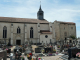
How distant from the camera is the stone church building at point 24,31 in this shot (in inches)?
1139

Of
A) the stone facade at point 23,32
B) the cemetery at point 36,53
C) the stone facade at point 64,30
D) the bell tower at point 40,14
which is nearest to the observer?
the cemetery at point 36,53

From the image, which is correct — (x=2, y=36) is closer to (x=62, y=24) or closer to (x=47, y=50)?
(x=47, y=50)

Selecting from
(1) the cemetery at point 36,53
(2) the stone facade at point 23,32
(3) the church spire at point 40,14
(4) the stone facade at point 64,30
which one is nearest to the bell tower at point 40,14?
(3) the church spire at point 40,14

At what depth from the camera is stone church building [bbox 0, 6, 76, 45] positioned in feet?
94.9

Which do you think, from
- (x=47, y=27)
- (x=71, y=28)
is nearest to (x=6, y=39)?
(x=47, y=27)

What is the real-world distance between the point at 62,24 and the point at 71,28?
4378 mm

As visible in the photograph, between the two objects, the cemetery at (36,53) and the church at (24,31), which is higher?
the church at (24,31)

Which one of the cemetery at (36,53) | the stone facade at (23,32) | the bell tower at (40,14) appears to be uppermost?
the bell tower at (40,14)

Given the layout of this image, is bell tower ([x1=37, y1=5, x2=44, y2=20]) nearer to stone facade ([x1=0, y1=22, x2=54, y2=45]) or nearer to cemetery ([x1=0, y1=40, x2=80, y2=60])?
stone facade ([x1=0, y1=22, x2=54, y2=45])

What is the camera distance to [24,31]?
30422mm

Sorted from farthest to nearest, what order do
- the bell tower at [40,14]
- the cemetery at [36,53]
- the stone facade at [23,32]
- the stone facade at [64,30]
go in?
the stone facade at [64,30] < the bell tower at [40,14] < the stone facade at [23,32] < the cemetery at [36,53]

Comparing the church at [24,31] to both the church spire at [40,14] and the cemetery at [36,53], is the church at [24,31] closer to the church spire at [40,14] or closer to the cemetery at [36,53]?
the church spire at [40,14]

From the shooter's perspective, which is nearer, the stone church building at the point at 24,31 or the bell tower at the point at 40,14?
the stone church building at the point at 24,31

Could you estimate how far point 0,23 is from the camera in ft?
93.5
